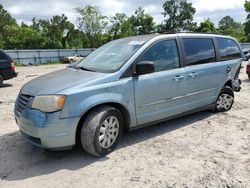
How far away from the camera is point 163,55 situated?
16.5 feet

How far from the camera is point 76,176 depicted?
3.73 m

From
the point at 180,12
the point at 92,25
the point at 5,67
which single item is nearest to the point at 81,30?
the point at 92,25

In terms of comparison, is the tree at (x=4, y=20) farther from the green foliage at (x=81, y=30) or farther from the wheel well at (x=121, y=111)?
the wheel well at (x=121, y=111)

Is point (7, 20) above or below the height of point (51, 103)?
above

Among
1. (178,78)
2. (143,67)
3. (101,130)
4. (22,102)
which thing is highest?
(143,67)

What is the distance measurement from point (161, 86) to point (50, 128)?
1957mm

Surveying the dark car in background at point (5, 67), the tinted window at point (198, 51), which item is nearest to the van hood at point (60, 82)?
the tinted window at point (198, 51)

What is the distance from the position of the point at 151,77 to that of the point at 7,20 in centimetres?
5882

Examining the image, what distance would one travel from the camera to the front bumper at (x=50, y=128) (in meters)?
3.84

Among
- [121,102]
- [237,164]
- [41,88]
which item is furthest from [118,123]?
[237,164]

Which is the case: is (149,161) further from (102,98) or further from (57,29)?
(57,29)

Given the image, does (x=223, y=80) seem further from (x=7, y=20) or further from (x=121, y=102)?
(x=7, y=20)

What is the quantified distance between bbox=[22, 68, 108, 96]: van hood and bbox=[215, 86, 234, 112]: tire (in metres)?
3.13

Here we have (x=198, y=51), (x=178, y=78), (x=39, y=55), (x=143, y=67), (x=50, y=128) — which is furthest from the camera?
(x=39, y=55)
